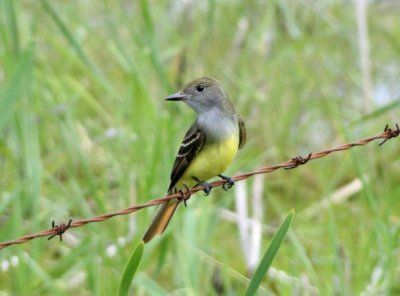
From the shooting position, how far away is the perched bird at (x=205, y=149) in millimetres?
3066

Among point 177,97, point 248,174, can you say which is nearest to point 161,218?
point 177,97

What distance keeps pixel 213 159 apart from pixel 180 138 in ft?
3.10

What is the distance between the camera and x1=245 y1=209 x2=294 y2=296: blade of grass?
2254 mm

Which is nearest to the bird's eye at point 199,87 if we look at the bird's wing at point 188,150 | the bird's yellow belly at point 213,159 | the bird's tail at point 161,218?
the bird's wing at point 188,150

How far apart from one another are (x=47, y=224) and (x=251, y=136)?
1439 millimetres

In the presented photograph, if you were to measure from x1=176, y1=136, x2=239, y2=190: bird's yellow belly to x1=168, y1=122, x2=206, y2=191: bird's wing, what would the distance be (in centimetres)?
2

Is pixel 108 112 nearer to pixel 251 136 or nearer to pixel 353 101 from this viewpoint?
pixel 251 136

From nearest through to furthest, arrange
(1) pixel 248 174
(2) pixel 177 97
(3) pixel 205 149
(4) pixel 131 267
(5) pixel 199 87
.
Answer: (4) pixel 131 267 < (1) pixel 248 174 < (3) pixel 205 149 < (2) pixel 177 97 < (5) pixel 199 87

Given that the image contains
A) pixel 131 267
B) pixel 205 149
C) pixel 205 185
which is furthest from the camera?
pixel 205 149

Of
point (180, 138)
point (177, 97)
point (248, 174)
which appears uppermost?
point (180, 138)

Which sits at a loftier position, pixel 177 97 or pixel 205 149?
pixel 177 97

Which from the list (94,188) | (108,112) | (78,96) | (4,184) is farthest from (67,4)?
(94,188)

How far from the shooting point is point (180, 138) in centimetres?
400

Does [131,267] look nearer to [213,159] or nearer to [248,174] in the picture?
[248,174]
